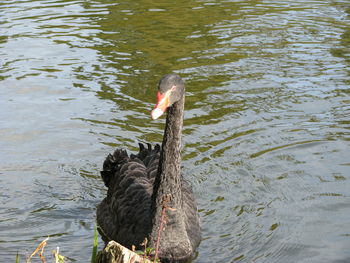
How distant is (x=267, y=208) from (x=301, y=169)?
0.93m

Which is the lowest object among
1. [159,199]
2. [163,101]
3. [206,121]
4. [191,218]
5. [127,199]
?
[206,121]

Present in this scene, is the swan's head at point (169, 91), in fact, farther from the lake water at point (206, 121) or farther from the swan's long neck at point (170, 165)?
the lake water at point (206, 121)

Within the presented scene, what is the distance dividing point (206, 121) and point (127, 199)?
96.5 inches

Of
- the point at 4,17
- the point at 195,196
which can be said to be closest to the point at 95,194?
the point at 195,196

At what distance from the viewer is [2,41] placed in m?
11.7

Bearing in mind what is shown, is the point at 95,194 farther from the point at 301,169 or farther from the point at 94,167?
the point at 301,169

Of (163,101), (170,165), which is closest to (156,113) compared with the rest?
(163,101)

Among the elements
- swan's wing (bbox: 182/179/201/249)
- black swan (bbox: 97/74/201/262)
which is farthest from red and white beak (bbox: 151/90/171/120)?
swan's wing (bbox: 182/179/201/249)

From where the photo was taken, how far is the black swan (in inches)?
195

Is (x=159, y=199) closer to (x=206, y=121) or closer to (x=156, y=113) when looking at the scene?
(x=156, y=113)

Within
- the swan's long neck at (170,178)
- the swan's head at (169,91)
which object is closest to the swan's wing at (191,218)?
the swan's long neck at (170,178)

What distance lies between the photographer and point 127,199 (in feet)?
18.2

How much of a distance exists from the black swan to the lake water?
225 millimetres

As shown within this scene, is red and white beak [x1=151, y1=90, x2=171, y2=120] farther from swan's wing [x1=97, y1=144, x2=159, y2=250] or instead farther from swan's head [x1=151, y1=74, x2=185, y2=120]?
swan's wing [x1=97, y1=144, x2=159, y2=250]
